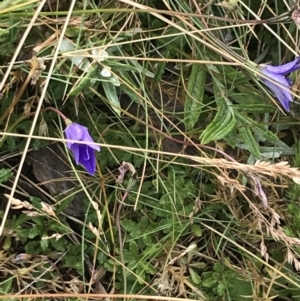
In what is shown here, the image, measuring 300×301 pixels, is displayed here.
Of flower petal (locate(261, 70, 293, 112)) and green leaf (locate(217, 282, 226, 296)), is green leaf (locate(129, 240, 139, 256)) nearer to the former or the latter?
green leaf (locate(217, 282, 226, 296))

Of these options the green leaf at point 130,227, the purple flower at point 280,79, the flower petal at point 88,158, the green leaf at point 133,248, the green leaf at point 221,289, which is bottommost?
the green leaf at point 221,289

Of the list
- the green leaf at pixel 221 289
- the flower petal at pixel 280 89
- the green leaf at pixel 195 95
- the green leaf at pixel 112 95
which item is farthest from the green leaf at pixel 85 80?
the green leaf at pixel 221 289

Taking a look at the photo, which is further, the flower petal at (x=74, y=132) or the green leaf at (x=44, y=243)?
the green leaf at (x=44, y=243)

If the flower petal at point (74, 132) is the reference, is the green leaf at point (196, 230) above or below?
below

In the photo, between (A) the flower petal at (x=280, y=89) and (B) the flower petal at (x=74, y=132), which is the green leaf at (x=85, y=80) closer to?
(B) the flower petal at (x=74, y=132)

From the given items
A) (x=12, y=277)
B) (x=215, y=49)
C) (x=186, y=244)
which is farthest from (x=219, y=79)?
(x=12, y=277)

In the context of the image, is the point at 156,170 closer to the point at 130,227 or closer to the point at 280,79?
the point at 130,227
